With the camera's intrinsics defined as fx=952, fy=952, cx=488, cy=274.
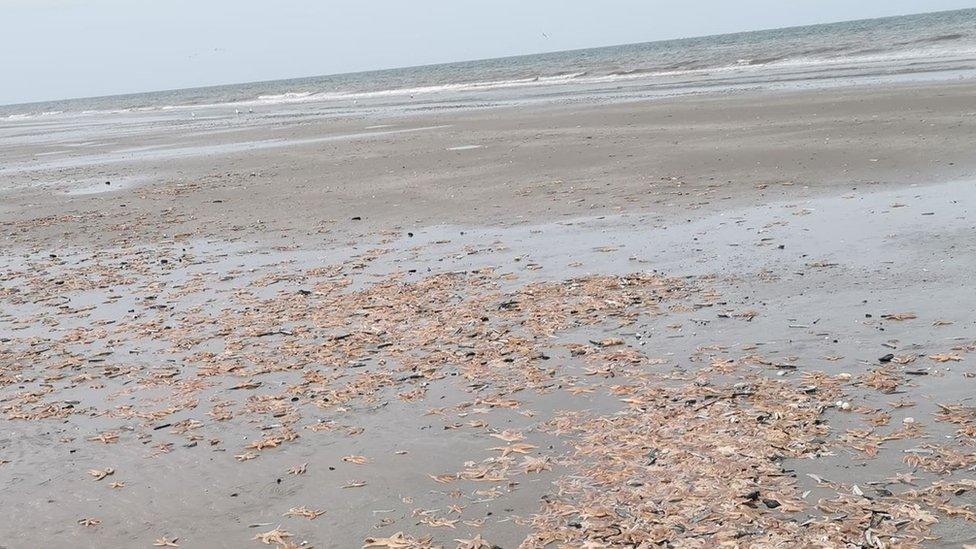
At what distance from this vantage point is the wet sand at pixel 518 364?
14.2ft

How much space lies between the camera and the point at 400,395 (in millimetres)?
5977

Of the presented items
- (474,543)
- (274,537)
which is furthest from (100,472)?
(474,543)

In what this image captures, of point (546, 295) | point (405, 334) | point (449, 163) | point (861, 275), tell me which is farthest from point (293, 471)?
point (449, 163)

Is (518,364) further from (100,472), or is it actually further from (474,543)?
(100,472)

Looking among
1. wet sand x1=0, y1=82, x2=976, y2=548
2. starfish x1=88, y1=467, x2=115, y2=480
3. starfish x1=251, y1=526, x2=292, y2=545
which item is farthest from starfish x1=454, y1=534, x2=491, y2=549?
starfish x1=88, y1=467, x2=115, y2=480

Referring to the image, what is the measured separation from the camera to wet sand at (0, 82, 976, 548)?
434 cm

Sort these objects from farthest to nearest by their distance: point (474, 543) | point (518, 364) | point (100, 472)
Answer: point (518, 364) → point (100, 472) → point (474, 543)

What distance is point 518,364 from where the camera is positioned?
20.7ft

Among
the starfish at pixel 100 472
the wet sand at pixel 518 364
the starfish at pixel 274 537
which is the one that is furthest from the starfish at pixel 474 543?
the starfish at pixel 100 472

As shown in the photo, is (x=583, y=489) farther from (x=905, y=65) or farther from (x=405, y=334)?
(x=905, y=65)

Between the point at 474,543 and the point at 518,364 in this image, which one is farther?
the point at 518,364

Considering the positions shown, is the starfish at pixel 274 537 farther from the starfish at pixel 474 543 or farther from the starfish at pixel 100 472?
the starfish at pixel 100 472

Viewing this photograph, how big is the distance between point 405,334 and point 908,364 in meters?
3.50

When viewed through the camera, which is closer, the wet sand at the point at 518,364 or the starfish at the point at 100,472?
the wet sand at the point at 518,364
